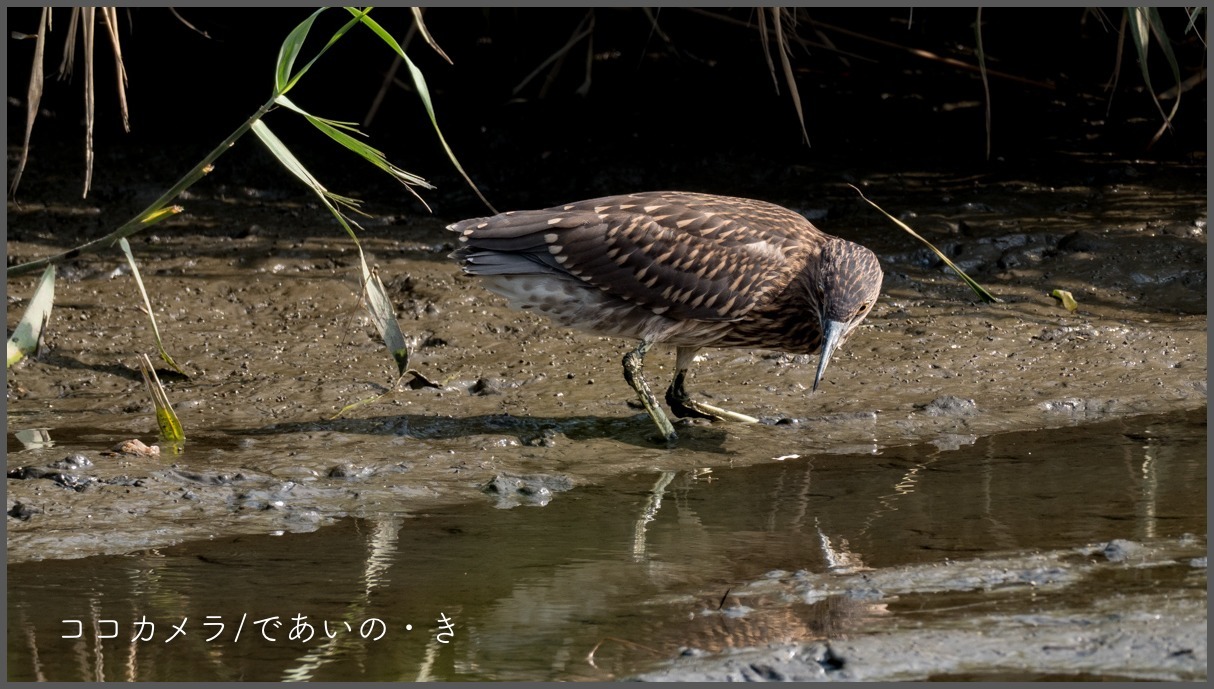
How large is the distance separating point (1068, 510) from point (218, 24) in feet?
21.3

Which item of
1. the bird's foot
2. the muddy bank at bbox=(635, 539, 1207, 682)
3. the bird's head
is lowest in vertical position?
the bird's foot

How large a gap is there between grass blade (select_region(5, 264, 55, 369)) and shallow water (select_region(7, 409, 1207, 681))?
2.23 feet

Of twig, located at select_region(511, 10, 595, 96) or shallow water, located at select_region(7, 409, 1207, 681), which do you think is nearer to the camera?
shallow water, located at select_region(7, 409, 1207, 681)

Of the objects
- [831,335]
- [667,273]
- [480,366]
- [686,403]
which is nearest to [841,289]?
[831,335]

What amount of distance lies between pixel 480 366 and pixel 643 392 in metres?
1.04

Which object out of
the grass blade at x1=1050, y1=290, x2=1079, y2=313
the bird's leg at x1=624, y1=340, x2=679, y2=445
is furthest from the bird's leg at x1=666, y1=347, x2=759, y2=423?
the grass blade at x1=1050, y1=290, x2=1079, y2=313

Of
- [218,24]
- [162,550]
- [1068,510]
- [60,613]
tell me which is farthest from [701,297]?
[218,24]

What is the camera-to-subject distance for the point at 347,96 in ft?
31.3

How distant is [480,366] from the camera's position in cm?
675

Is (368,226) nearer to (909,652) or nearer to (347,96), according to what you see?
(347,96)

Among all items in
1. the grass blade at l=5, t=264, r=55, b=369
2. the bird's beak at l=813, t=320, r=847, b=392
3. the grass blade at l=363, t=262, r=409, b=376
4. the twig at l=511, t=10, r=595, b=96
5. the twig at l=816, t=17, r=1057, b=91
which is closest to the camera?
the grass blade at l=5, t=264, r=55, b=369

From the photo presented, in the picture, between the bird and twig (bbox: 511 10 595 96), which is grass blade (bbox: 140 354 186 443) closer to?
the bird

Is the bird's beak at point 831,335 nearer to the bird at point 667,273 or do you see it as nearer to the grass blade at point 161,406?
the bird at point 667,273

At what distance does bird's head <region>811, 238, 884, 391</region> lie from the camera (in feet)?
19.2
